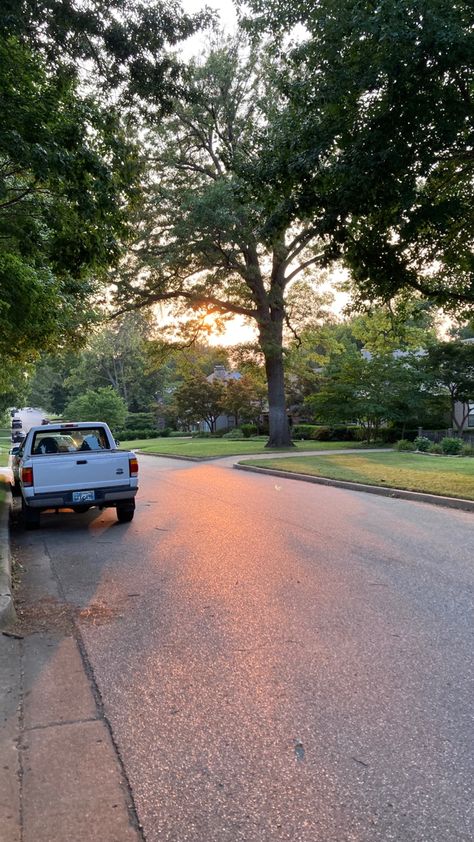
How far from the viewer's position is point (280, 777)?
2957 mm

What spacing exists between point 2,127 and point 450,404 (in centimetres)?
→ 3218

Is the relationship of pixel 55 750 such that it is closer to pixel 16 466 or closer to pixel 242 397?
pixel 16 466

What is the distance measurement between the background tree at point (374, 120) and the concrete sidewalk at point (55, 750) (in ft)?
28.1

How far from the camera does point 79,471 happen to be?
392 inches

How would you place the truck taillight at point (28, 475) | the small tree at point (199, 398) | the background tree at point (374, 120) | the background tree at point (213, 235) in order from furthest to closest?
the small tree at point (199, 398), the background tree at point (213, 235), the truck taillight at point (28, 475), the background tree at point (374, 120)

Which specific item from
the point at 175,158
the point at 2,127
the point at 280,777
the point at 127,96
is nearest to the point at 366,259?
the point at 127,96

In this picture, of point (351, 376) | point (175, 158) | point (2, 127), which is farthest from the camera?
point (351, 376)

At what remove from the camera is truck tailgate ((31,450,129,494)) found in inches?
382

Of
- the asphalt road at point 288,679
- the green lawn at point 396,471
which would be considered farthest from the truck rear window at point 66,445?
the green lawn at point 396,471

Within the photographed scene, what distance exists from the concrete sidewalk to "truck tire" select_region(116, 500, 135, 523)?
5.48 m

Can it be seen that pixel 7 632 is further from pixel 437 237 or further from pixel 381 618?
pixel 437 237

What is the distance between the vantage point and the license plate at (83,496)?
9891 millimetres

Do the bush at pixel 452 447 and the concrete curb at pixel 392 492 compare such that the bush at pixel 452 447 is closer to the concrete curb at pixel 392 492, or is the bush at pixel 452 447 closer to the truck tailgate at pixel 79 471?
the concrete curb at pixel 392 492

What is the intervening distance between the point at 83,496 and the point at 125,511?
41.8 inches
